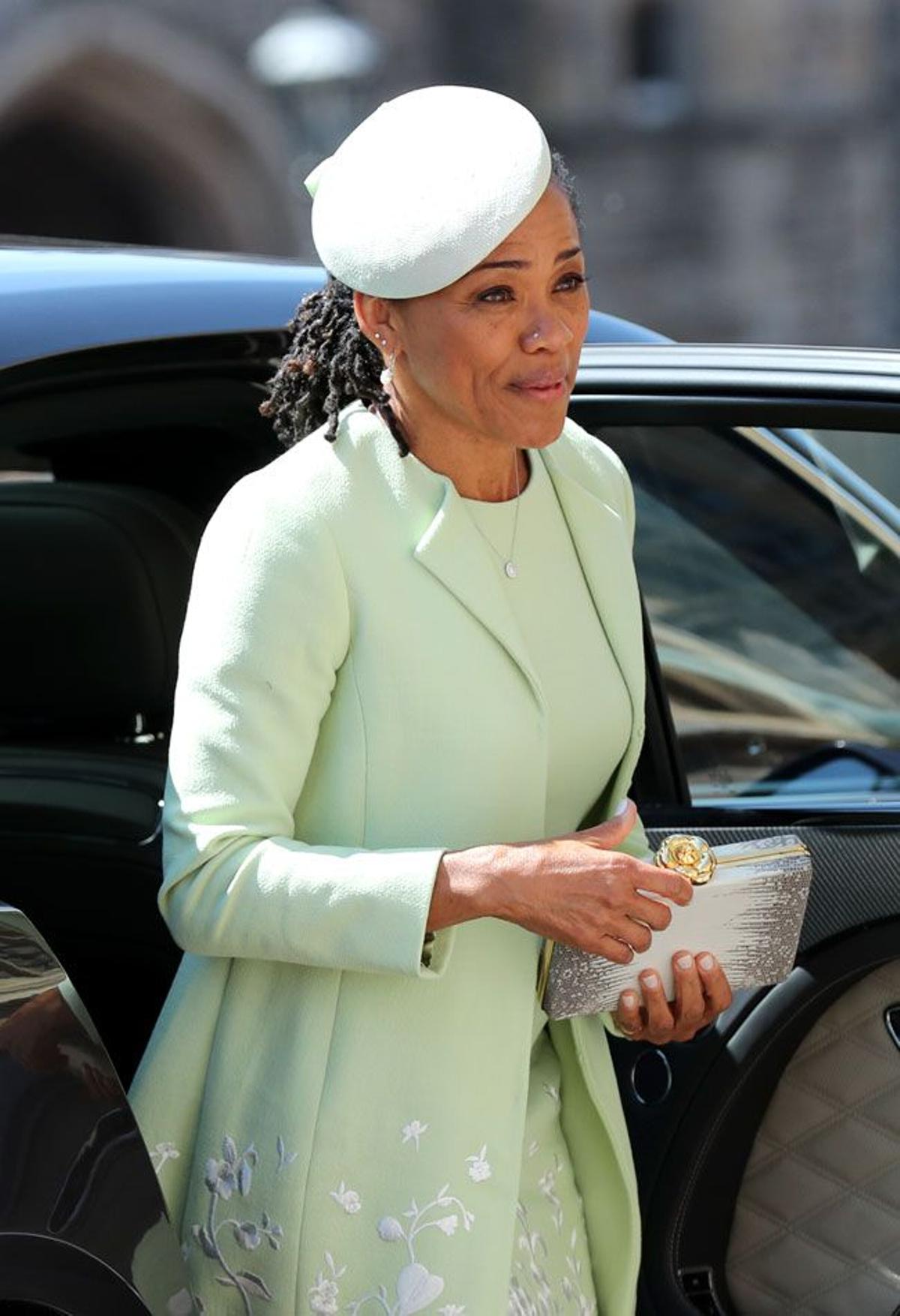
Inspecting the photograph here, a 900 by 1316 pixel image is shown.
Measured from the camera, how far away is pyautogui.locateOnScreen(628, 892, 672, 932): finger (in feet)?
5.92

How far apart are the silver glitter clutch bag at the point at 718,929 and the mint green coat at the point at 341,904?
0.17 feet

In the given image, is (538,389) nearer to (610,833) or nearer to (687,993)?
(610,833)

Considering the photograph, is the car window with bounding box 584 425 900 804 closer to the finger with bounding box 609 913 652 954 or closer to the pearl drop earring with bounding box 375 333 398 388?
the pearl drop earring with bounding box 375 333 398 388

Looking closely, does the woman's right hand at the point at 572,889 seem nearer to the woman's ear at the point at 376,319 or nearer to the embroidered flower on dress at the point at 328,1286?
the embroidered flower on dress at the point at 328,1286

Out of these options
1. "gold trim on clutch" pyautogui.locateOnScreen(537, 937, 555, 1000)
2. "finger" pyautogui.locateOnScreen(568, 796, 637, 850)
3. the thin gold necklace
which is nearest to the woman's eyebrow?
the thin gold necklace

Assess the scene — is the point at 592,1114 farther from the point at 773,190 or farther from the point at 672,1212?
the point at 773,190

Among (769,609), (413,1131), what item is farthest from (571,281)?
(769,609)

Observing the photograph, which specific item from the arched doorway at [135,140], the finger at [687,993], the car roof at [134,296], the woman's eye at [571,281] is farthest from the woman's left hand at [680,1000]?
the arched doorway at [135,140]

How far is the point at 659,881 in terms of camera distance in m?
1.81

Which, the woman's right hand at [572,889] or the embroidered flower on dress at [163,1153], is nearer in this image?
the woman's right hand at [572,889]

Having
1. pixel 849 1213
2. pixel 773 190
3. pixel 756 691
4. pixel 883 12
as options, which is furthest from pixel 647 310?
pixel 849 1213

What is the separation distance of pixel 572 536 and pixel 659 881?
39 centimetres

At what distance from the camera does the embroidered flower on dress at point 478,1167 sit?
1.93 meters

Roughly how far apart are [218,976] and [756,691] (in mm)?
2274
